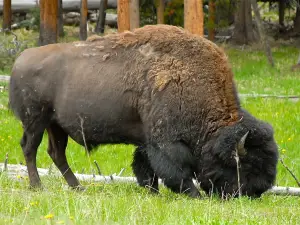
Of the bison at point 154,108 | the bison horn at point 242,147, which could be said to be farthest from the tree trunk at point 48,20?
the bison horn at point 242,147

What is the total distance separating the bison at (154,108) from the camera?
7.98 meters

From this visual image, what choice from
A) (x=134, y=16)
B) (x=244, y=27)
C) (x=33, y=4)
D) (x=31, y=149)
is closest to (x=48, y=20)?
(x=134, y=16)

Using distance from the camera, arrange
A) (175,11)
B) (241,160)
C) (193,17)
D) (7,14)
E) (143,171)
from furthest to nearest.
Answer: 1. (7,14)
2. (175,11)
3. (193,17)
4. (143,171)
5. (241,160)

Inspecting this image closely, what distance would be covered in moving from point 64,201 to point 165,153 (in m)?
2.13

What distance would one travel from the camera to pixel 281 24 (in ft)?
115

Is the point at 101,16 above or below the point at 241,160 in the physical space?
below

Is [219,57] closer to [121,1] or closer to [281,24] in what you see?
[121,1]

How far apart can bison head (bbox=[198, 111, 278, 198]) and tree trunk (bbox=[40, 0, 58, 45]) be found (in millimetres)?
14015

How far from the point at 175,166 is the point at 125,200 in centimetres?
166

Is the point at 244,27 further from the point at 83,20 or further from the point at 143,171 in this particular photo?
the point at 143,171

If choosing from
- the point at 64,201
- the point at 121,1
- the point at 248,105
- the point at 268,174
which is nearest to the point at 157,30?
the point at 268,174

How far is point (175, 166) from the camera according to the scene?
26.3 ft

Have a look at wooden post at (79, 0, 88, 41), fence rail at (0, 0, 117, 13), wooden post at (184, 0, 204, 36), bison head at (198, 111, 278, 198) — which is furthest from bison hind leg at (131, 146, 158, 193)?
fence rail at (0, 0, 117, 13)

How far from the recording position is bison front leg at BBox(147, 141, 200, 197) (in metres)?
8.00
